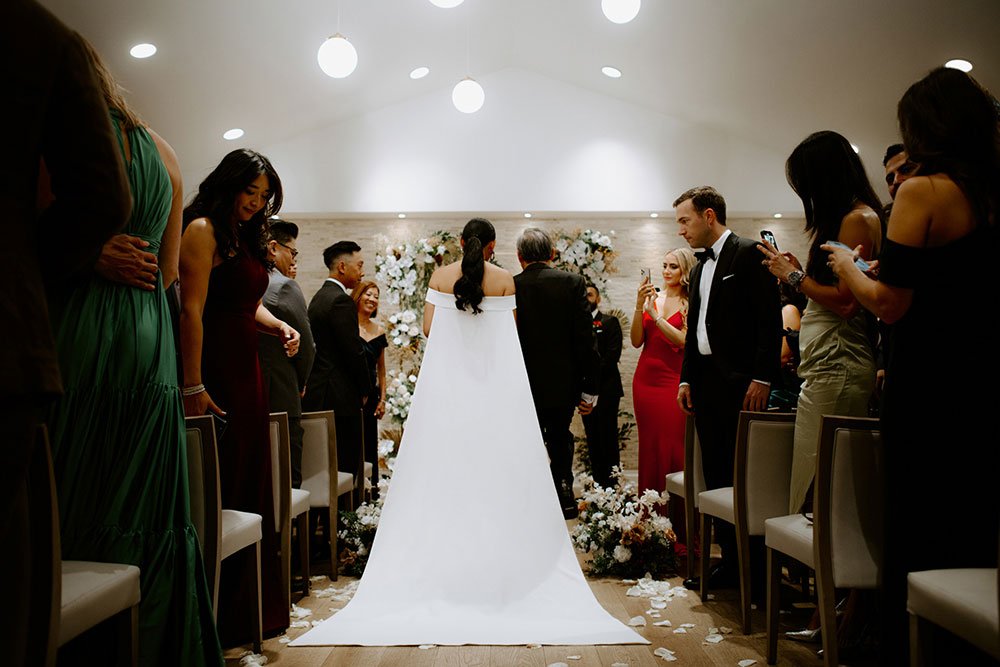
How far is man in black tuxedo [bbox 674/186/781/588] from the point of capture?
3428mm

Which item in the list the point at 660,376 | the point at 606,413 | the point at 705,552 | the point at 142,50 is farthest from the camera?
the point at 606,413

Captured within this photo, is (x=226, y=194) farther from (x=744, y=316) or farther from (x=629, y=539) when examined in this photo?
(x=629, y=539)

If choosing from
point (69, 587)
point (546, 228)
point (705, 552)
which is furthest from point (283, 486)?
point (546, 228)

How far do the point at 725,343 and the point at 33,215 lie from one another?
9.81ft

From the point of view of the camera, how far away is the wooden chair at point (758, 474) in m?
2.97

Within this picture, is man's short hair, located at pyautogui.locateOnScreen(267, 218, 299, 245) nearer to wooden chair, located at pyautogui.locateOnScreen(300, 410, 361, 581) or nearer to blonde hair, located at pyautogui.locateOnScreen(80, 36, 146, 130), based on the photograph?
wooden chair, located at pyautogui.locateOnScreen(300, 410, 361, 581)

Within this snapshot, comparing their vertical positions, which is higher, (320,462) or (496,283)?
(496,283)

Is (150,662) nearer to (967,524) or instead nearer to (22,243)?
(22,243)

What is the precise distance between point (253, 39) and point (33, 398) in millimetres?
5285

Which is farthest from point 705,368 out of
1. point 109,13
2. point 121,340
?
point 109,13

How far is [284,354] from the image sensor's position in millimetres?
3834

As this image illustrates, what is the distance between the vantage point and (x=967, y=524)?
1.80 meters

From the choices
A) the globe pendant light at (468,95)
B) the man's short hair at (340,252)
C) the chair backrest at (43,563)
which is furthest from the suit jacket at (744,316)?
the globe pendant light at (468,95)

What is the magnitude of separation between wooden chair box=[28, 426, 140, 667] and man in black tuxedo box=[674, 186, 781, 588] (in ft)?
8.77
